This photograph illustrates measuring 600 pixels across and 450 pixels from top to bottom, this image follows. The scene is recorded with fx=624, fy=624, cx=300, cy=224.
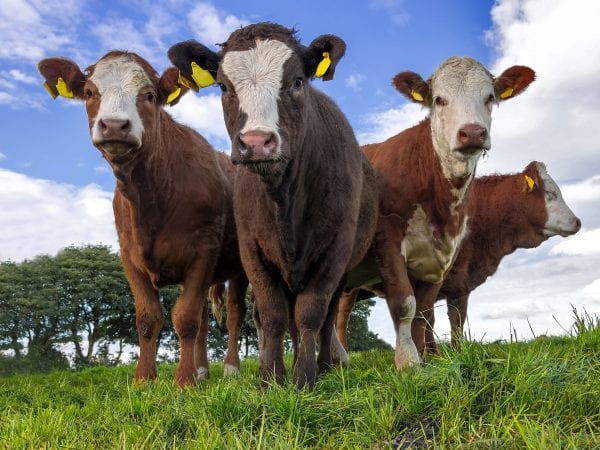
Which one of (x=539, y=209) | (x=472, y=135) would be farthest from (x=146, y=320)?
(x=539, y=209)

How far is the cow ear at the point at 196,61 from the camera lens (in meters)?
6.04

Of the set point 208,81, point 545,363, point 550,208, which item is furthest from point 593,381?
point 550,208

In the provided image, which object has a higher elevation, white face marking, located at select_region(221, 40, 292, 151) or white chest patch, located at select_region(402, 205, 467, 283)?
white face marking, located at select_region(221, 40, 292, 151)

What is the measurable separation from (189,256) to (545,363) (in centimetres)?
420

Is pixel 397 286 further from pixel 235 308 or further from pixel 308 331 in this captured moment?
pixel 235 308

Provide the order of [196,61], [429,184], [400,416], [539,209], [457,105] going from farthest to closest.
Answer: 1. [539,209]
2. [429,184]
3. [457,105]
4. [196,61]
5. [400,416]

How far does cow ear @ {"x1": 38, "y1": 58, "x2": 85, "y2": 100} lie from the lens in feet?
23.7

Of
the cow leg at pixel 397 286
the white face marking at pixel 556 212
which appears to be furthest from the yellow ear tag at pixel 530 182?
the cow leg at pixel 397 286

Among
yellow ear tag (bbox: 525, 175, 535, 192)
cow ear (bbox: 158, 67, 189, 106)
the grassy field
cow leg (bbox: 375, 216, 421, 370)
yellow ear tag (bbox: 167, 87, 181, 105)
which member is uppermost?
yellow ear tag (bbox: 525, 175, 535, 192)

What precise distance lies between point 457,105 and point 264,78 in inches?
121

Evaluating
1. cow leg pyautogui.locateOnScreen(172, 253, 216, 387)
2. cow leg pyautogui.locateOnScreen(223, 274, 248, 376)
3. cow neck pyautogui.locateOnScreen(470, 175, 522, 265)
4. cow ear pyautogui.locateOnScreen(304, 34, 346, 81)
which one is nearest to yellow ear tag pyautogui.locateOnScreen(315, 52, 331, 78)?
cow ear pyautogui.locateOnScreen(304, 34, 346, 81)

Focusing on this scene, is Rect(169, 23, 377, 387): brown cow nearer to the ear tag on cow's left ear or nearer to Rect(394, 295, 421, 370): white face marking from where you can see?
Rect(394, 295, 421, 370): white face marking

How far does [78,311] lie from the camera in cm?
3028

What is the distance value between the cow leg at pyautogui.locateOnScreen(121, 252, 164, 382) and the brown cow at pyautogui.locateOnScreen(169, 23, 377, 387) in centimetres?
178
